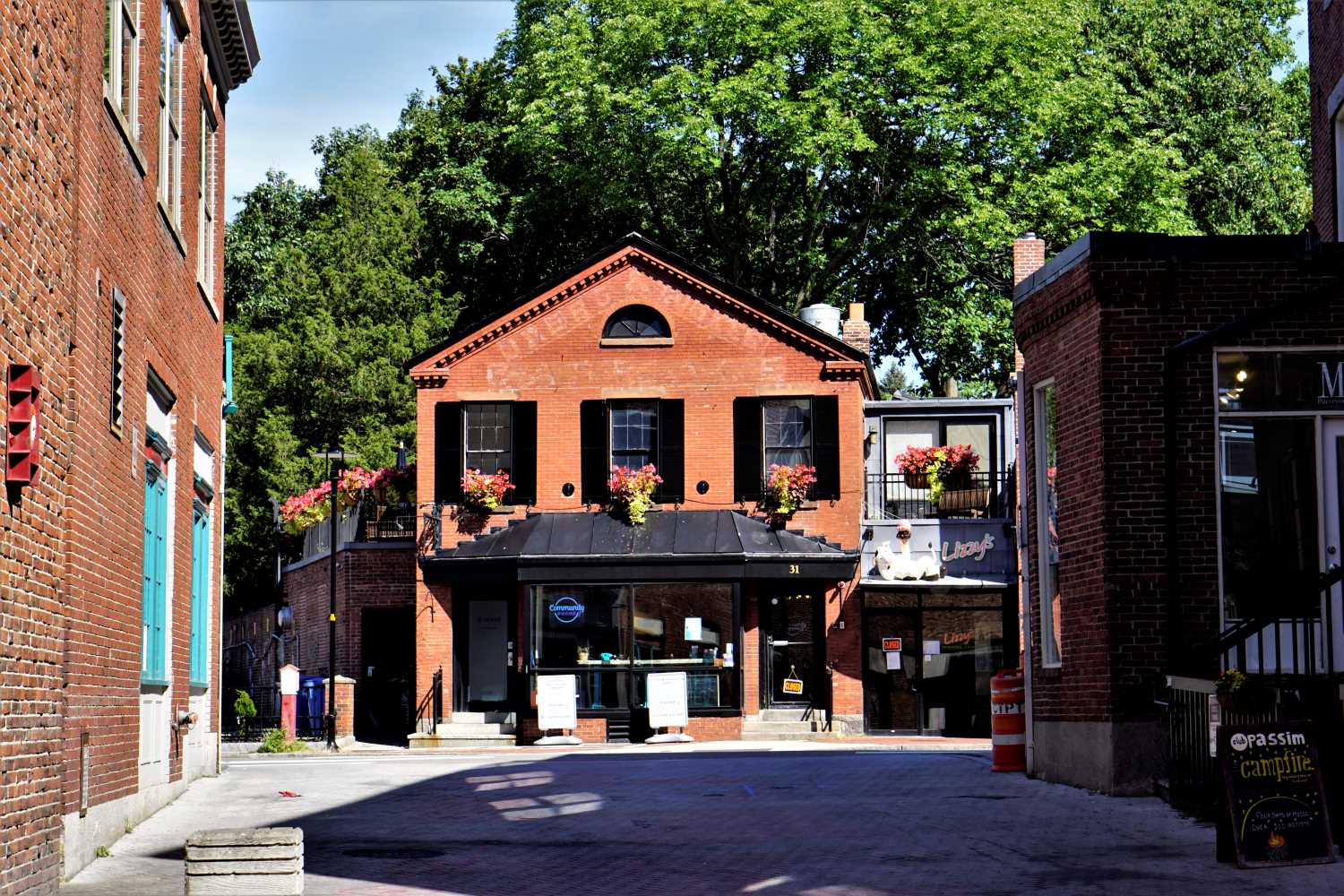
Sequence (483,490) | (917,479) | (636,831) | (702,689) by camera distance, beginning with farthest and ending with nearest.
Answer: (917,479)
(483,490)
(702,689)
(636,831)

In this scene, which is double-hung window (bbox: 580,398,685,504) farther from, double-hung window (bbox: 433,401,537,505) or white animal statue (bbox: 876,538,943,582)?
white animal statue (bbox: 876,538,943,582)

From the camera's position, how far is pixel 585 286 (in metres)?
36.6

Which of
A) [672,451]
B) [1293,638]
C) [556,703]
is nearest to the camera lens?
[1293,638]

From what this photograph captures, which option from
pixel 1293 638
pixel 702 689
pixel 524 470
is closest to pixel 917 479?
pixel 702 689

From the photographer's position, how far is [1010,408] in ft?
122

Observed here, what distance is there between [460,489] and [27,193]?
25.3 metres

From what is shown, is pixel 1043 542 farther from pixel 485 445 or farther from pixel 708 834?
pixel 485 445

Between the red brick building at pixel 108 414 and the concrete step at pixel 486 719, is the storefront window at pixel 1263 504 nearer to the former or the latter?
the red brick building at pixel 108 414

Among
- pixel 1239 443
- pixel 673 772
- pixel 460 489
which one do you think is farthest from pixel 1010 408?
pixel 1239 443

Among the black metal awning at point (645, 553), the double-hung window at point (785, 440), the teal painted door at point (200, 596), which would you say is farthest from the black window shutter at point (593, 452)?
the teal painted door at point (200, 596)

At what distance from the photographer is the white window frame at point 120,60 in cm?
1500

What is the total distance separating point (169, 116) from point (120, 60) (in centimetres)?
358

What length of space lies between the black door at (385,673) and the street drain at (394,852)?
24405 mm

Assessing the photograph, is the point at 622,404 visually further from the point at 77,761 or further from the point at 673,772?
the point at 77,761
